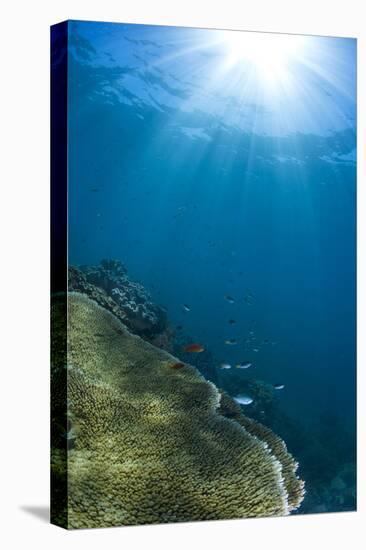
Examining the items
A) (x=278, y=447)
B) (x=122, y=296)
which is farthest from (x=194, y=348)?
(x=278, y=447)

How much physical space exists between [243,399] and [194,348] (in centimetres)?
60

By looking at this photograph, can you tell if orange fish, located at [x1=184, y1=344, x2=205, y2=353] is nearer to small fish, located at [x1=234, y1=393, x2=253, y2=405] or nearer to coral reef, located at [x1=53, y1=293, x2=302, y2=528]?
coral reef, located at [x1=53, y1=293, x2=302, y2=528]

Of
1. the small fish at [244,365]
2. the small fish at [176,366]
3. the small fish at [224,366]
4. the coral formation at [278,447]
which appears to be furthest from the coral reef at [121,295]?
the coral formation at [278,447]

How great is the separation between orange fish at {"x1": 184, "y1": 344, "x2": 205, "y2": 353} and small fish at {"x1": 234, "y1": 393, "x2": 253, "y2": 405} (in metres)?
0.49

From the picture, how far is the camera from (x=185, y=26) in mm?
7516

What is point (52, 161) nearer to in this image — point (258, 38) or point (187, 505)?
point (258, 38)

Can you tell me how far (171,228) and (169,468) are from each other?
1842mm

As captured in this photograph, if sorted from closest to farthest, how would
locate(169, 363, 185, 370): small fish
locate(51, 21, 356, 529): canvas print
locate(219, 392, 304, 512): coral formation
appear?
locate(51, 21, 356, 529): canvas print → locate(169, 363, 185, 370): small fish → locate(219, 392, 304, 512): coral formation

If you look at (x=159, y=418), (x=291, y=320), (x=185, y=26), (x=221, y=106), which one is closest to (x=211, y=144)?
(x=221, y=106)

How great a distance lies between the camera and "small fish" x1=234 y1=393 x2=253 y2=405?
766 centimetres

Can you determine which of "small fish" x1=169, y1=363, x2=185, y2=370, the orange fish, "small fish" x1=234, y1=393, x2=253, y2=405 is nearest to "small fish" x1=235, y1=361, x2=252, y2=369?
"small fish" x1=234, y1=393, x2=253, y2=405

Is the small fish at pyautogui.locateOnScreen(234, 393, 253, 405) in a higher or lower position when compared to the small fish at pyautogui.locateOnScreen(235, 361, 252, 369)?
lower

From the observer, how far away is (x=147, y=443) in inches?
279

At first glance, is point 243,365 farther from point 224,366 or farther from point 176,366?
point 176,366
